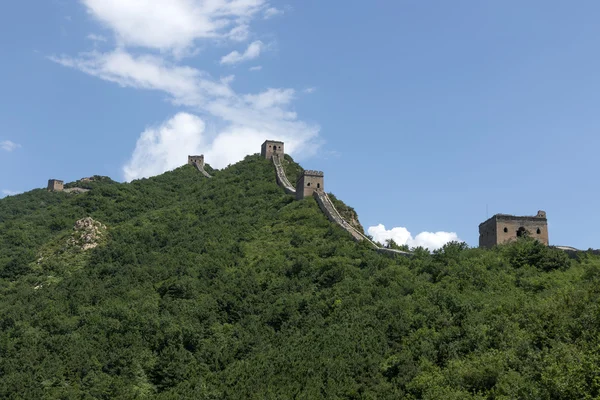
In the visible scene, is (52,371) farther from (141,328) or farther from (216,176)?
(216,176)

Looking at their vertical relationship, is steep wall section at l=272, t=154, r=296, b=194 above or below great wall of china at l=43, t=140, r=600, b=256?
above

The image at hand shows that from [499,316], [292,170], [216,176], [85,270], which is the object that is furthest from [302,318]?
[216,176]

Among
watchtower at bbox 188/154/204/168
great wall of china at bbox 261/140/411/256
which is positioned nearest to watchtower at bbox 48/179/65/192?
watchtower at bbox 188/154/204/168

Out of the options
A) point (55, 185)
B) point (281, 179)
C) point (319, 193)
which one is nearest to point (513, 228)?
point (319, 193)

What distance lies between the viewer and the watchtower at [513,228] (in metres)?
46.9

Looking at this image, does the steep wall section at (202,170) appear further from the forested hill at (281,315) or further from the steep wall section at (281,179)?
the forested hill at (281,315)

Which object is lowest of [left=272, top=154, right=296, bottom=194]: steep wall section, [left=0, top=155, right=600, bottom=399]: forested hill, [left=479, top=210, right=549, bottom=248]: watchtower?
[left=0, top=155, right=600, bottom=399]: forested hill

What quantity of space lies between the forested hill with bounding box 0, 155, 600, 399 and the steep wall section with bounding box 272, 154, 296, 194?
2.90 metres

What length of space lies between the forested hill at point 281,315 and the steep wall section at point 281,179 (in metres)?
2.90

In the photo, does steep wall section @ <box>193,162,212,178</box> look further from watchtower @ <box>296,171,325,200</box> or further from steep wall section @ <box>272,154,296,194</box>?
watchtower @ <box>296,171,325,200</box>

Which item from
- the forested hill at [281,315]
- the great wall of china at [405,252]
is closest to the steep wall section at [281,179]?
the great wall of china at [405,252]

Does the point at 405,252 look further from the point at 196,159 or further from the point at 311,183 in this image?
the point at 196,159

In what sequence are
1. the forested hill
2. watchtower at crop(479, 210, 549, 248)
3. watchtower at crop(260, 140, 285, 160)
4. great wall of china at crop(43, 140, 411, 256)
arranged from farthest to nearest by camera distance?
watchtower at crop(260, 140, 285, 160), great wall of china at crop(43, 140, 411, 256), watchtower at crop(479, 210, 549, 248), the forested hill

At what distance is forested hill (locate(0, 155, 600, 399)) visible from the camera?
30.3 meters
